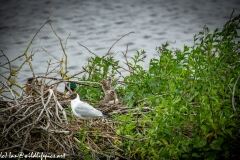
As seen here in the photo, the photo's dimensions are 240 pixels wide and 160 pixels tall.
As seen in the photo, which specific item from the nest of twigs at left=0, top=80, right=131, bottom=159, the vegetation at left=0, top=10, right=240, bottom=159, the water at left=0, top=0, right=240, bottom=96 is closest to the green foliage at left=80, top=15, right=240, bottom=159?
the vegetation at left=0, top=10, right=240, bottom=159

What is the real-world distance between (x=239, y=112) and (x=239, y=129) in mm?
386

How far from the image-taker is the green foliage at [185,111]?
4.68m

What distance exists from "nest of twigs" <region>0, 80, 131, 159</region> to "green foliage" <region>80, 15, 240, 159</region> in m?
0.25

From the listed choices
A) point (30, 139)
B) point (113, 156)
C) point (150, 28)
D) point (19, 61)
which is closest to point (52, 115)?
point (30, 139)

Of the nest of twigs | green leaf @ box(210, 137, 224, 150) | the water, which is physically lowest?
green leaf @ box(210, 137, 224, 150)

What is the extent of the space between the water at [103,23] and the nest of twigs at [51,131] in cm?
691

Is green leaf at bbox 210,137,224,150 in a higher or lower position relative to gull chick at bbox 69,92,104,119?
lower

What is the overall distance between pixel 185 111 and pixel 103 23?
1326cm

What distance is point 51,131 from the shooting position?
18.0 ft

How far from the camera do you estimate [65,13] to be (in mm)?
19453

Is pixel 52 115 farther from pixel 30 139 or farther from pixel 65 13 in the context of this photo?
pixel 65 13

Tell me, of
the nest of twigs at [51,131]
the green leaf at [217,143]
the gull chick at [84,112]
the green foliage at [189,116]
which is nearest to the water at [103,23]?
the nest of twigs at [51,131]

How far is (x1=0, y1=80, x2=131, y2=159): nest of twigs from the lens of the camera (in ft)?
17.8

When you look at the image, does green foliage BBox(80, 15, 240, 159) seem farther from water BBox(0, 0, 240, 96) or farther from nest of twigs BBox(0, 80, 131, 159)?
water BBox(0, 0, 240, 96)
